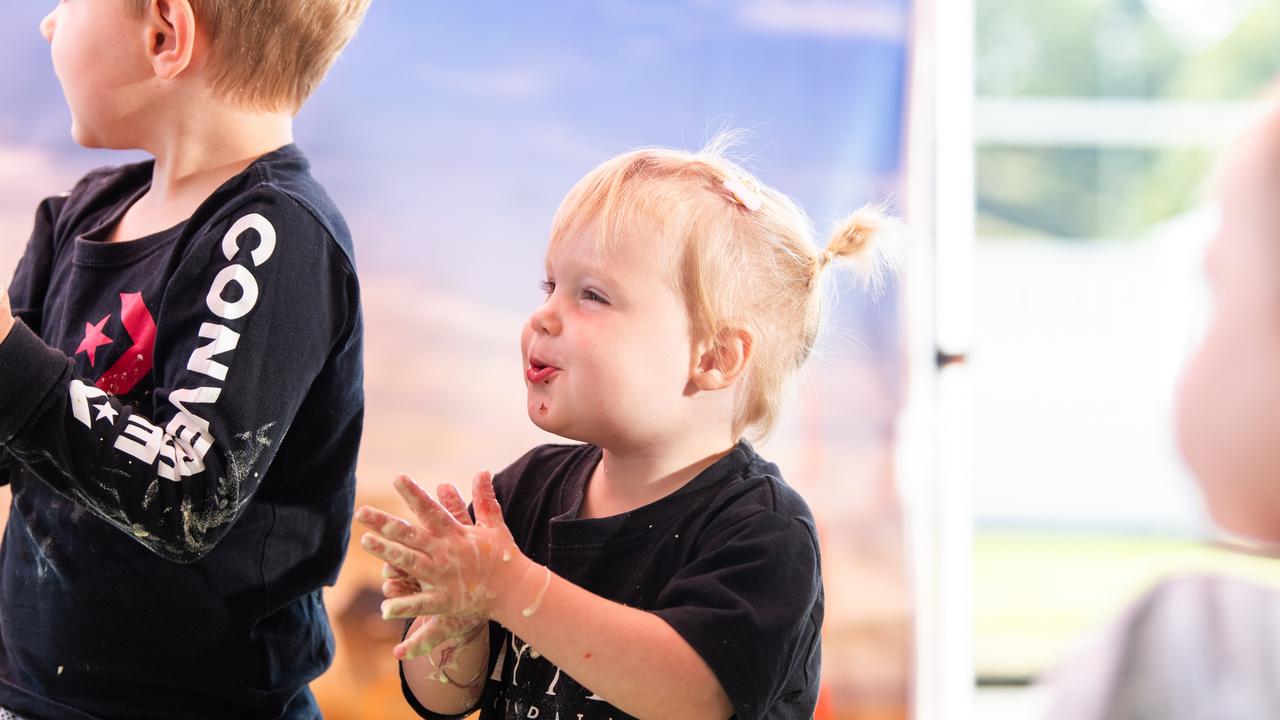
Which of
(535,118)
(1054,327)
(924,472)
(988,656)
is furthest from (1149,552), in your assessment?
(535,118)

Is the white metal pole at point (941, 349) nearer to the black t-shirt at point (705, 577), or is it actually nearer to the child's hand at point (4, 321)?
the black t-shirt at point (705, 577)

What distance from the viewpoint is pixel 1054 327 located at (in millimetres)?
4793

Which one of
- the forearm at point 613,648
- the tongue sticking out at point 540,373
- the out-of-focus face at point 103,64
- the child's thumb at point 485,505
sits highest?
the out-of-focus face at point 103,64

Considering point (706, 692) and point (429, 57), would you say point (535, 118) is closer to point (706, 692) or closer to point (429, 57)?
point (429, 57)

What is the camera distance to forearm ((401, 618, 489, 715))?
3.74 feet

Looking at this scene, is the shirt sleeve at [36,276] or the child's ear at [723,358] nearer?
the child's ear at [723,358]

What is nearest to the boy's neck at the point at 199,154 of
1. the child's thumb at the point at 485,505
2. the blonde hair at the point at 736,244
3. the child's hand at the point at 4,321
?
the child's hand at the point at 4,321

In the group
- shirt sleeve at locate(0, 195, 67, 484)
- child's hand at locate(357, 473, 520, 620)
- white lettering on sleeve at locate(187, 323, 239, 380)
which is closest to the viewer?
child's hand at locate(357, 473, 520, 620)

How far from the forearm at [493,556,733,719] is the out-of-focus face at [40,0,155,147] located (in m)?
0.68

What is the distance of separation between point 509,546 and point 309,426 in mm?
Answer: 343

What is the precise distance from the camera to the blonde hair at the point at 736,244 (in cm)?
114

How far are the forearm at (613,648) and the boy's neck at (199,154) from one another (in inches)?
22.6

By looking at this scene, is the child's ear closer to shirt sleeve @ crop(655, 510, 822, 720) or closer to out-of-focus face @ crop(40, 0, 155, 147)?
shirt sleeve @ crop(655, 510, 822, 720)

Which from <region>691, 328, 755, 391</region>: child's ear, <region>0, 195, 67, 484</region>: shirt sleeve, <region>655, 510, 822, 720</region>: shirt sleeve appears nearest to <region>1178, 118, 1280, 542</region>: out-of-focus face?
<region>655, 510, 822, 720</region>: shirt sleeve
